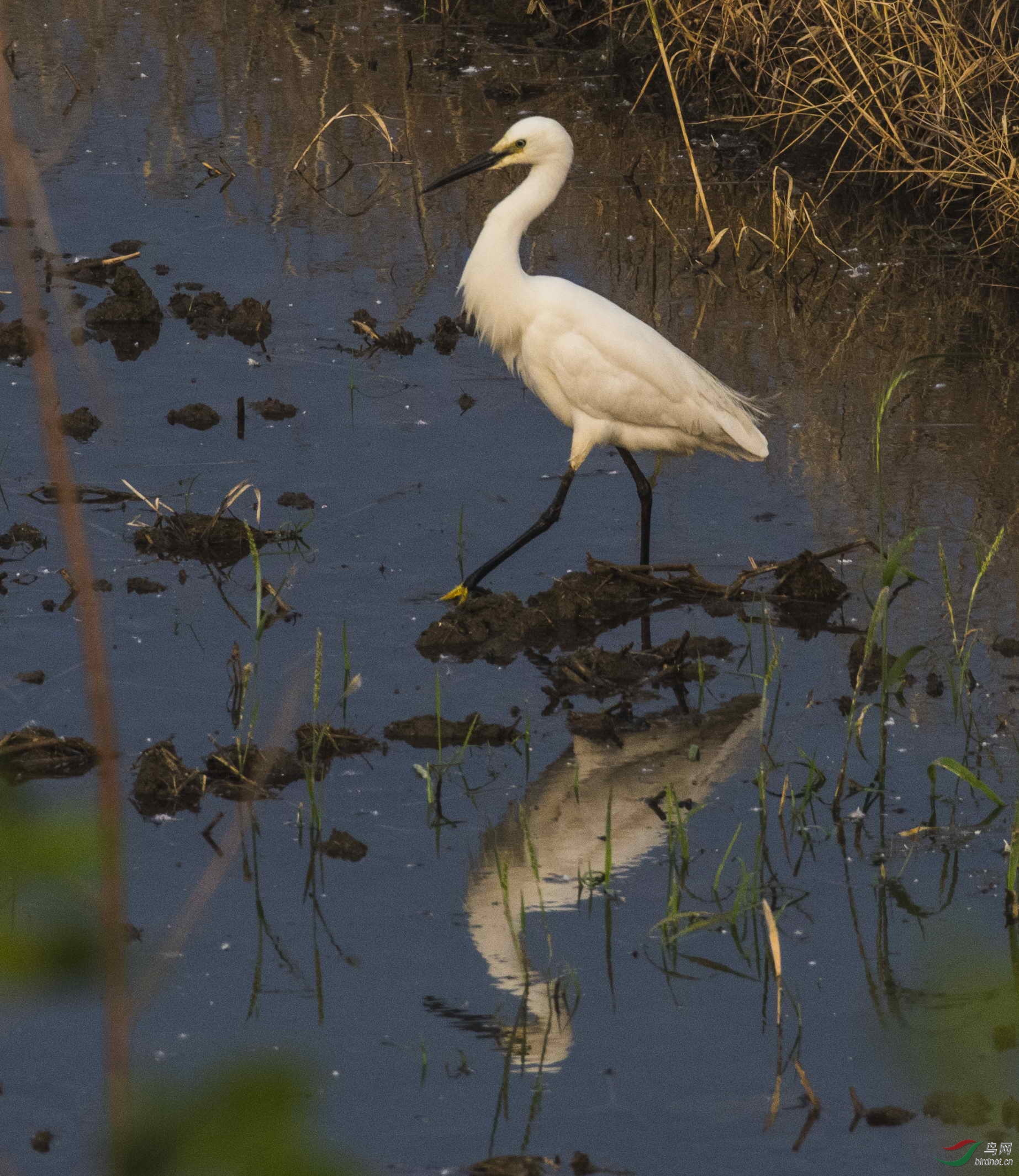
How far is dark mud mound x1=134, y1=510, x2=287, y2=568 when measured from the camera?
5.80 m

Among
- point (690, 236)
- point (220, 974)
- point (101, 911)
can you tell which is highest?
point (101, 911)

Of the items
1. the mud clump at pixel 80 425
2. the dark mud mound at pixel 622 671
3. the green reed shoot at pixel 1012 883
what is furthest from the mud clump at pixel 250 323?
the green reed shoot at pixel 1012 883

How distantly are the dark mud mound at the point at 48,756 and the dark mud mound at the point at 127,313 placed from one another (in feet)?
11.4

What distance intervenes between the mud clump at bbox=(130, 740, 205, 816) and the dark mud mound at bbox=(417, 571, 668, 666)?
1147 mm

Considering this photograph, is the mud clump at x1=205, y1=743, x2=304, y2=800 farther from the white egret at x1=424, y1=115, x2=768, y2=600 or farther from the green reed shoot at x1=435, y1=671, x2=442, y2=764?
the white egret at x1=424, y1=115, x2=768, y2=600

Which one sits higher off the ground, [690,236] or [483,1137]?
[483,1137]

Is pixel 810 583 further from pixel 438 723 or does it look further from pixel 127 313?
pixel 127 313

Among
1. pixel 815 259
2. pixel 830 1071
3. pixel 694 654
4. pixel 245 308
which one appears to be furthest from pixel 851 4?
pixel 830 1071

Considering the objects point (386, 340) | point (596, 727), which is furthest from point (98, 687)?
point (386, 340)

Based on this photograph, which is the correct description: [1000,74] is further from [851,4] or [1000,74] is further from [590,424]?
[590,424]

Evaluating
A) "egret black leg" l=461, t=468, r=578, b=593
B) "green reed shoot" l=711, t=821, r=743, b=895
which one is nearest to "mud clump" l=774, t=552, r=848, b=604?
"egret black leg" l=461, t=468, r=578, b=593

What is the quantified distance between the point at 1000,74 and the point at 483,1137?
7.11 m

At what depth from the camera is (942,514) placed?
6.27m

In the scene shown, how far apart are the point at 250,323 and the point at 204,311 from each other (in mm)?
276
